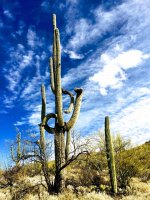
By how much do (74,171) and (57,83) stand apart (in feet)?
28.8

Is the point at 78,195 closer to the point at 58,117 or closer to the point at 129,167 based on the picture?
the point at 58,117

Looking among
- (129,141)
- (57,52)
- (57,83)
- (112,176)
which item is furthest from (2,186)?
(129,141)

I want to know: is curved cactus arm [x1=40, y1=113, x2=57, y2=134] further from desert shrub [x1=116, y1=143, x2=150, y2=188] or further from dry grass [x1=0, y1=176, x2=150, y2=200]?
desert shrub [x1=116, y1=143, x2=150, y2=188]

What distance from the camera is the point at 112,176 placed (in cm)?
1427

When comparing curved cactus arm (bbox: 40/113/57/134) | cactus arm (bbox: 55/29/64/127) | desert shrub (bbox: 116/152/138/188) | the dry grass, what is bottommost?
the dry grass

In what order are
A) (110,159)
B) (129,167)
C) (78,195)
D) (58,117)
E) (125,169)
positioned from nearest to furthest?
(78,195)
(58,117)
(110,159)
(125,169)
(129,167)

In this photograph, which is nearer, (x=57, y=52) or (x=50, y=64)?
(x=57, y=52)

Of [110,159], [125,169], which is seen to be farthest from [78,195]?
[125,169]

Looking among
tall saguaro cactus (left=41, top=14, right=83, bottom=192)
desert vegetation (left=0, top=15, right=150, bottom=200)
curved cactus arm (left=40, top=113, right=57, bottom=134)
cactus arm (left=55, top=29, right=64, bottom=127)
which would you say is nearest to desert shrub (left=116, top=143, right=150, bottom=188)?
desert vegetation (left=0, top=15, right=150, bottom=200)

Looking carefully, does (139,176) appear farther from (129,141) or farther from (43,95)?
(43,95)

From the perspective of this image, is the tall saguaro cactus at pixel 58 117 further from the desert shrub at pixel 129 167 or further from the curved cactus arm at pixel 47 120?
the desert shrub at pixel 129 167

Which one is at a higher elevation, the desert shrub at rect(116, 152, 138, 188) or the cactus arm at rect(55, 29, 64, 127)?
the cactus arm at rect(55, 29, 64, 127)

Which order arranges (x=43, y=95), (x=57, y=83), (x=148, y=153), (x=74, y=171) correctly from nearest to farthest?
(x=57, y=83) → (x=43, y=95) → (x=74, y=171) → (x=148, y=153)

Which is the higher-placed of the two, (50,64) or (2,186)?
(50,64)
